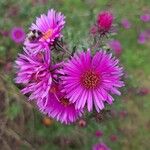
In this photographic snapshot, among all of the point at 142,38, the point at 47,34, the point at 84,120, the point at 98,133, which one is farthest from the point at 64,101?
the point at 142,38

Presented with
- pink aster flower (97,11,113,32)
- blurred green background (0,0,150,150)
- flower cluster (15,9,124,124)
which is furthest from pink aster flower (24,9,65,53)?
blurred green background (0,0,150,150)

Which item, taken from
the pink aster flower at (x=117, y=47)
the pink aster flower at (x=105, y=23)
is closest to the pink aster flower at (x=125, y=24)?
the pink aster flower at (x=117, y=47)

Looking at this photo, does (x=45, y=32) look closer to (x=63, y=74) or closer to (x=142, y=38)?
(x=63, y=74)

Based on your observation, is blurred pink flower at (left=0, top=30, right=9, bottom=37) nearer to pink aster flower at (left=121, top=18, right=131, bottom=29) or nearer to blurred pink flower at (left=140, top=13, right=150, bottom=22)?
pink aster flower at (left=121, top=18, right=131, bottom=29)

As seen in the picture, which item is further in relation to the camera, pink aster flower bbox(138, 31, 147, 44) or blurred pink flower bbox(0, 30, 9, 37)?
pink aster flower bbox(138, 31, 147, 44)

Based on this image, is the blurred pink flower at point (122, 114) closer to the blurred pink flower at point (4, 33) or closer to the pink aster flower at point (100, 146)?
the pink aster flower at point (100, 146)
